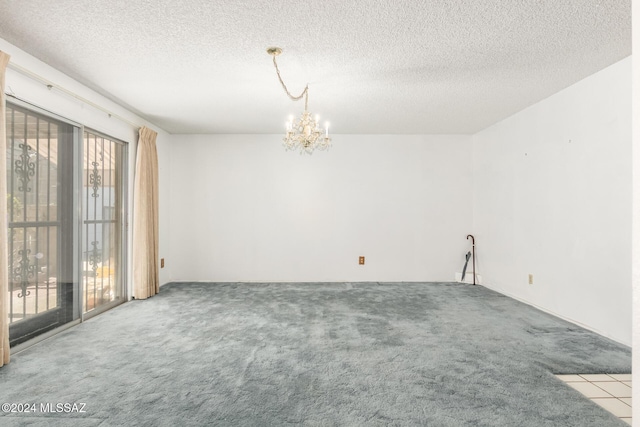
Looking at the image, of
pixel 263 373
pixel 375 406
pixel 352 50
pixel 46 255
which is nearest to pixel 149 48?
pixel 352 50

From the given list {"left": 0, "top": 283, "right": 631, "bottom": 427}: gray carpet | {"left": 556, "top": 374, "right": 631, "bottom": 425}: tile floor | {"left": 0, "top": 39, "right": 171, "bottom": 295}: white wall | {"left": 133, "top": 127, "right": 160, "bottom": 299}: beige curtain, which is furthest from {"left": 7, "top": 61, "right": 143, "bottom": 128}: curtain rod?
{"left": 556, "top": 374, "right": 631, "bottom": 425}: tile floor

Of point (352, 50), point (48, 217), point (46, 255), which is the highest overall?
point (352, 50)

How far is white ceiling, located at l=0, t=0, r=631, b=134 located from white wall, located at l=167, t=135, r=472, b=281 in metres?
1.49

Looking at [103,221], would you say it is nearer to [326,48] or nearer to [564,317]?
[326,48]

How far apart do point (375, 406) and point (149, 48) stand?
3.06 metres

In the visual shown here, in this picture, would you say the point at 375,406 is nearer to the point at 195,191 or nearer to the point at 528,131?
the point at 528,131

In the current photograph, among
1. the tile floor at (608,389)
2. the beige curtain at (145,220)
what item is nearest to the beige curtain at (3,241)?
the beige curtain at (145,220)

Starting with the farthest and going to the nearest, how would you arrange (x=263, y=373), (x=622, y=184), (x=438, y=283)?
(x=438, y=283) → (x=622, y=184) → (x=263, y=373)

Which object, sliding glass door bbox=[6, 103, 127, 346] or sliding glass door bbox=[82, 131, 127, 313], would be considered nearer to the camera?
sliding glass door bbox=[6, 103, 127, 346]

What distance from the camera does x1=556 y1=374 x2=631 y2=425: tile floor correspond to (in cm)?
189

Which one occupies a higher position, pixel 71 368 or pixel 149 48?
pixel 149 48

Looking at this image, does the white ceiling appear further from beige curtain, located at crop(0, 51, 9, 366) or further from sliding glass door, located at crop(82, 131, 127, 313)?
sliding glass door, located at crop(82, 131, 127, 313)

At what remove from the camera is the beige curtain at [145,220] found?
4.37 metres

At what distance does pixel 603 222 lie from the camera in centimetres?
311
